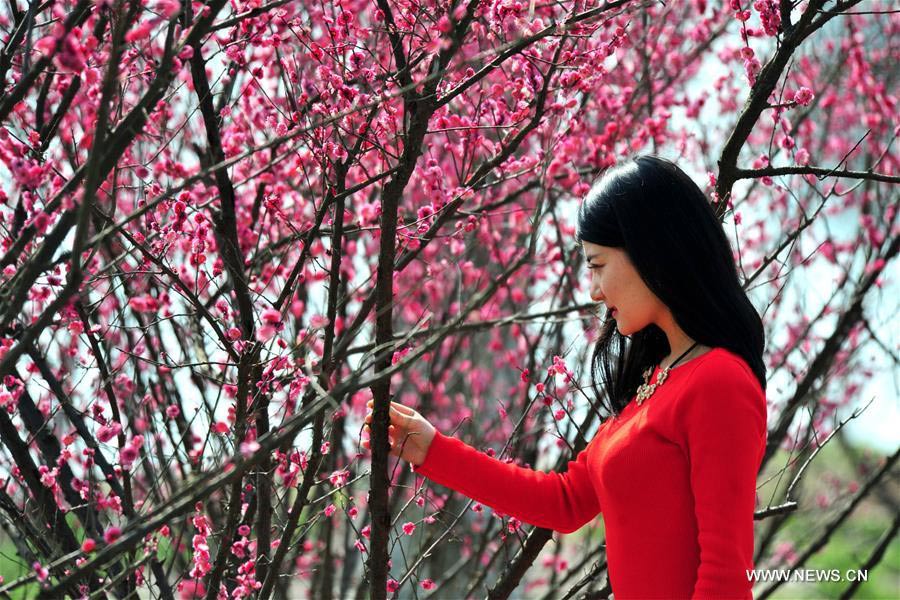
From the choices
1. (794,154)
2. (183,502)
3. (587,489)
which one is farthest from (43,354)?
(794,154)

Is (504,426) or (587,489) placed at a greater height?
(504,426)

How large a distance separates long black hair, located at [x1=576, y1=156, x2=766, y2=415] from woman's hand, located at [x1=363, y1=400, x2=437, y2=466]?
2.04 feet

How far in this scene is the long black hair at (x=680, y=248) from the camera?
2.09 metres

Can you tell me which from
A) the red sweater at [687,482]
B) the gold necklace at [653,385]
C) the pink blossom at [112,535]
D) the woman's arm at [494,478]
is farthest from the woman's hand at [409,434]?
the pink blossom at [112,535]

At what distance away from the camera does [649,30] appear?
4375 mm

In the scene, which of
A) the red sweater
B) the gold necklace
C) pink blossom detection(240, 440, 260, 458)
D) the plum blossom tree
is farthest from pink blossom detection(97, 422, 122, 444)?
the gold necklace

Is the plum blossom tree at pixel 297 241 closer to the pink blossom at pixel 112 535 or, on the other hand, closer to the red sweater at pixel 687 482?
the pink blossom at pixel 112 535

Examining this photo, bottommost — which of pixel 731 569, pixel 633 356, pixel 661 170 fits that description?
pixel 731 569

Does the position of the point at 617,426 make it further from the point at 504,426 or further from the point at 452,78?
the point at 504,426

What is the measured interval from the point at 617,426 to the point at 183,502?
1.05m

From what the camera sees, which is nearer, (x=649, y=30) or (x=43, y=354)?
(x=43, y=354)

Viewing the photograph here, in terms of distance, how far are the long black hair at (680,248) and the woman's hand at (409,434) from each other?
2.04 ft

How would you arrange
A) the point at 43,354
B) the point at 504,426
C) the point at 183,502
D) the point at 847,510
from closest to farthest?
the point at 183,502
the point at 43,354
the point at 847,510
the point at 504,426

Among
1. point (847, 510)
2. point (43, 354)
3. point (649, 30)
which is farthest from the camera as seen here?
point (649, 30)
